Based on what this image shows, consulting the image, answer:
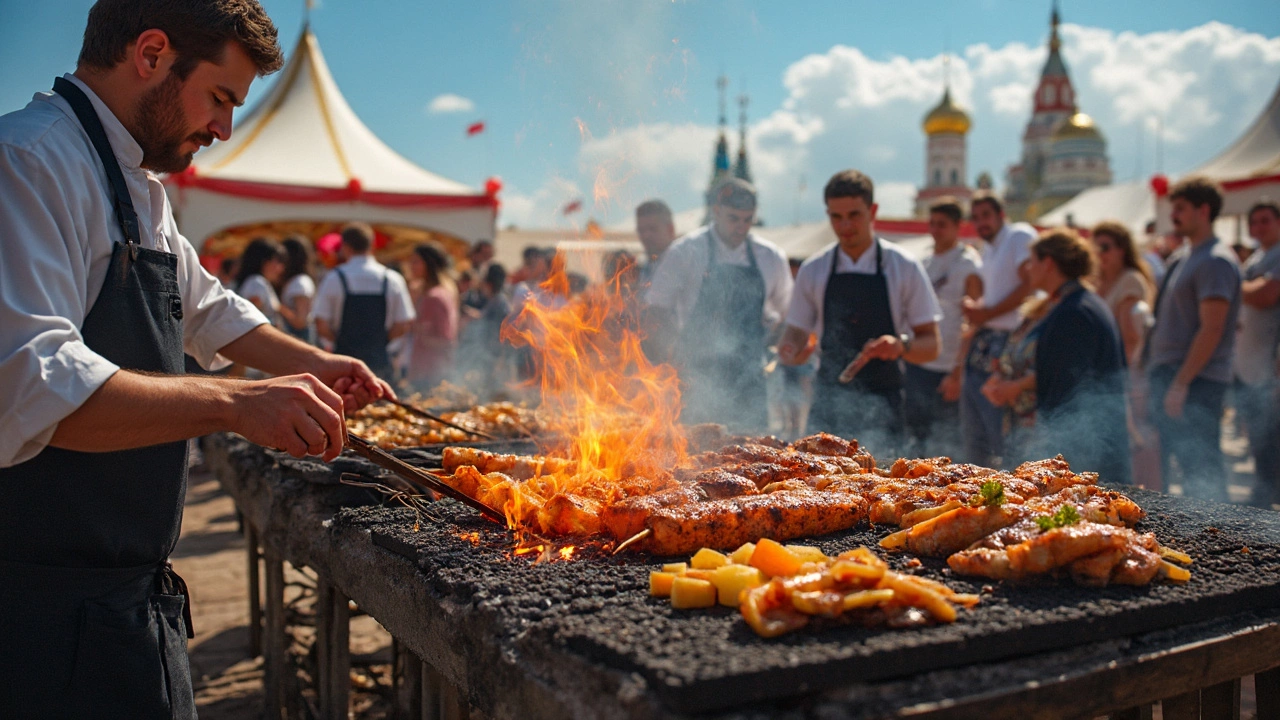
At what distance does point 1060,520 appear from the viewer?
2.25 meters

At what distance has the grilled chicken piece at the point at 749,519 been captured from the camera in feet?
8.06

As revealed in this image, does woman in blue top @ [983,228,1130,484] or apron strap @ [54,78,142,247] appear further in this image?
woman in blue top @ [983,228,1130,484]

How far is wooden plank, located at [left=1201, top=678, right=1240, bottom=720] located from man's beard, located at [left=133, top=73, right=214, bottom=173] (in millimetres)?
3306

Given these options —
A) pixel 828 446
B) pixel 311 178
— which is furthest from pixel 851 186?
pixel 311 178

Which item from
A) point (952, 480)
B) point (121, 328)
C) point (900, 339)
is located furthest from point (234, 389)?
point (900, 339)

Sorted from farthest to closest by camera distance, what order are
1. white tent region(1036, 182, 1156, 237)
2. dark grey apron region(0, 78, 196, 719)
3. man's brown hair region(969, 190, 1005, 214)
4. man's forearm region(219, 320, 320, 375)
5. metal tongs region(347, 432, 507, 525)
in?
white tent region(1036, 182, 1156, 237), man's brown hair region(969, 190, 1005, 214), man's forearm region(219, 320, 320, 375), metal tongs region(347, 432, 507, 525), dark grey apron region(0, 78, 196, 719)

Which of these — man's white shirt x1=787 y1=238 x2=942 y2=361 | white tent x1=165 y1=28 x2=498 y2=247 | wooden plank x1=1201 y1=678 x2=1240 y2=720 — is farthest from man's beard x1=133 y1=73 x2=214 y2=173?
white tent x1=165 y1=28 x2=498 y2=247

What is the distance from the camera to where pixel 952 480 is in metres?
3.15

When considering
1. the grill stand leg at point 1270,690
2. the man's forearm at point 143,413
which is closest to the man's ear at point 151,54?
the man's forearm at point 143,413

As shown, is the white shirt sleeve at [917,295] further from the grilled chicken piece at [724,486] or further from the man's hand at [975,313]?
the grilled chicken piece at [724,486]

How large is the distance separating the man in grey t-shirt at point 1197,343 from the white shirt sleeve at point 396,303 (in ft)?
21.5

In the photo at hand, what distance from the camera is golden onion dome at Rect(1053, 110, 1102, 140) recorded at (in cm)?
8106

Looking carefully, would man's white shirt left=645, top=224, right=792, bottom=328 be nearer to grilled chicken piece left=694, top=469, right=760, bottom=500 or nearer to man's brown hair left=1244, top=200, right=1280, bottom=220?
grilled chicken piece left=694, top=469, right=760, bottom=500

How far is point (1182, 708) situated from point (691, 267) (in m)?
4.38
